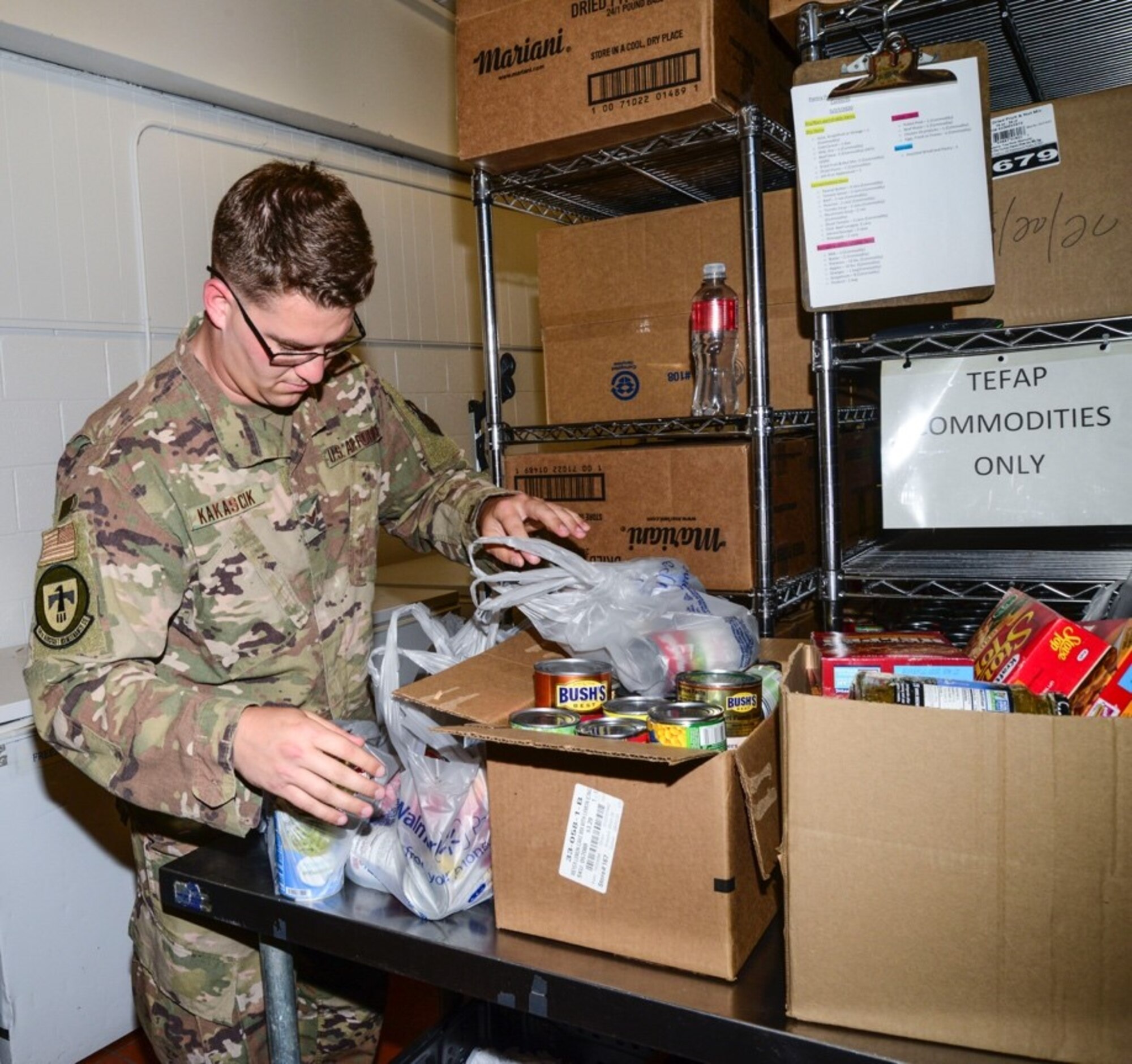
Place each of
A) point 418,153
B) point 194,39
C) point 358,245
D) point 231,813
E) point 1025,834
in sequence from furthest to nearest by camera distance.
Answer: point 418,153
point 194,39
point 358,245
point 231,813
point 1025,834

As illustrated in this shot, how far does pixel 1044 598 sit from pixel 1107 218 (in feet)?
1.94

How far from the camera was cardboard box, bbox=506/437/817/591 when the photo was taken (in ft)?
5.68

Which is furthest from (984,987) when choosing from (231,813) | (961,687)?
(231,813)

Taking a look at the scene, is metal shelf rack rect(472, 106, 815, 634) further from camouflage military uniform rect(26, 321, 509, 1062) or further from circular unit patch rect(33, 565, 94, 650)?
circular unit patch rect(33, 565, 94, 650)

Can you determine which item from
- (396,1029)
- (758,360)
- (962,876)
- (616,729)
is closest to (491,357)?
(758,360)

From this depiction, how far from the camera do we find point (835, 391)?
1.61 m

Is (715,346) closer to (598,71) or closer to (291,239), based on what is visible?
(598,71)

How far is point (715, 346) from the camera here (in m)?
1.81

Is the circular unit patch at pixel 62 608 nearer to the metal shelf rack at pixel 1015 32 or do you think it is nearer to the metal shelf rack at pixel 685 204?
the metal shelf rack at pixel 685 204

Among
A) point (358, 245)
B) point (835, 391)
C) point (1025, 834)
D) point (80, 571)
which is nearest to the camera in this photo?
point (1025, 834)

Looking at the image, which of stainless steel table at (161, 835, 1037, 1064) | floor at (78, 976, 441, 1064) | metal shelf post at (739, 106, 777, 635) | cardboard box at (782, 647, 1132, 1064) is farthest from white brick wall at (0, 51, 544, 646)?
cardboard box at (782, 647, 1132, 1064)

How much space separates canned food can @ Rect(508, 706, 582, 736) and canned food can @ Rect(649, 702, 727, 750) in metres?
0.09

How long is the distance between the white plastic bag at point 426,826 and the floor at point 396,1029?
1.27 meters

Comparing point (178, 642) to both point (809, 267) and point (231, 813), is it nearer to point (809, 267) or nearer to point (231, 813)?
point (231, 813)
